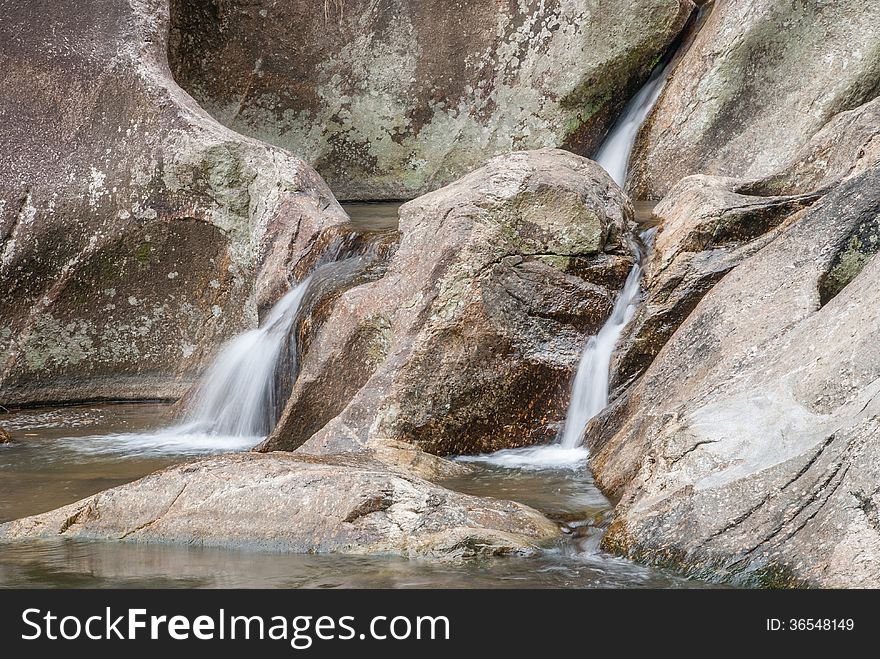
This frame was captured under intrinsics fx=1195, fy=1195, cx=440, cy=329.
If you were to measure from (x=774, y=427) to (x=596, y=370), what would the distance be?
2268mm

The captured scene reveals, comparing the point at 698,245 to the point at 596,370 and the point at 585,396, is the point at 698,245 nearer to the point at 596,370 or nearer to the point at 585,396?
the point at 596,370

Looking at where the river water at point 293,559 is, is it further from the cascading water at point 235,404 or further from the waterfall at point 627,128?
the waterfall at point 627,128

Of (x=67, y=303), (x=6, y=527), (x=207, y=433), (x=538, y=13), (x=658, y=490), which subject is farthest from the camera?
(x=538, y=13)

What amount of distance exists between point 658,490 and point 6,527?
2.77 m

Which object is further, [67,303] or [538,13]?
[538,13]

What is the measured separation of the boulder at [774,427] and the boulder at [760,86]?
3.62 m

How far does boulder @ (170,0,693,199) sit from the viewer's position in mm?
11242

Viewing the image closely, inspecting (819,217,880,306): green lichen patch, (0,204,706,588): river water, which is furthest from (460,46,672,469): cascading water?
(819,217,880,306): green lichen patch

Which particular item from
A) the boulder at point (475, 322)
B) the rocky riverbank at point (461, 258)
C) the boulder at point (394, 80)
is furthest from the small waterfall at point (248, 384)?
the boulder at point (394, 80)

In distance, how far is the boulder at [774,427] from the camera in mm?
3986

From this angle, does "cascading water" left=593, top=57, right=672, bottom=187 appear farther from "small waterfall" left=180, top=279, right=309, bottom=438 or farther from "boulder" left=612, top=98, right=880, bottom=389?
"small waterfall" left=180, top=279, right=309, bottom=438

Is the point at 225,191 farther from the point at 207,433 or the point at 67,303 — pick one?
the point at 207,433

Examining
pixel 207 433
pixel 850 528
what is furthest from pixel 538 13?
pixel 850 528

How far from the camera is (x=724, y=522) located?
4.21 meters
